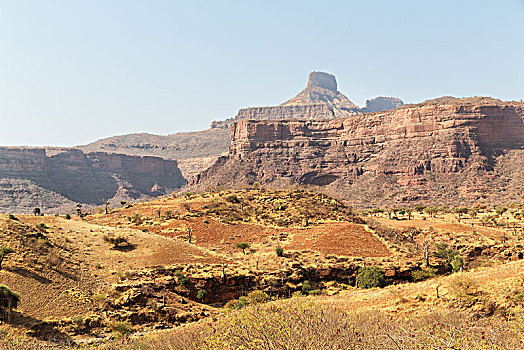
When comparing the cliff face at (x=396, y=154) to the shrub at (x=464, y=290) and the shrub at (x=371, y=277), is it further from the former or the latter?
the shrub at (x=464, y=290)

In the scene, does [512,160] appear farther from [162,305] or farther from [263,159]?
[162,305]

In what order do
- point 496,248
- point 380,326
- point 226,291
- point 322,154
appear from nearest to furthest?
1. point 380,326
2. point 226,291
3. point 496,248
4. point 322,154

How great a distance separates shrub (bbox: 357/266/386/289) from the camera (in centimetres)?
2867

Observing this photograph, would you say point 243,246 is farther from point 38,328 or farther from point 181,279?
point 38,328

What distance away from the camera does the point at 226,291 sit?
27.1 m

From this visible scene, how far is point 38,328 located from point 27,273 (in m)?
5.61

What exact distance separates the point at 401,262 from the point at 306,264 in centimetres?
853

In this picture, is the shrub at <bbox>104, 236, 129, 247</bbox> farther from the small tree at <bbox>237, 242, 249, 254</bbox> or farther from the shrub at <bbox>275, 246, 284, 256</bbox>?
the shrub at <bbox>275, 246, 284, 256</bbox>

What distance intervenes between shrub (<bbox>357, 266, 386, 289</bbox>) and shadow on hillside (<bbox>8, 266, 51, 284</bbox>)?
22342 mm

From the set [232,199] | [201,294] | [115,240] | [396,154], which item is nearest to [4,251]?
[115,240]

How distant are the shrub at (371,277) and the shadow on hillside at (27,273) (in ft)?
73.3

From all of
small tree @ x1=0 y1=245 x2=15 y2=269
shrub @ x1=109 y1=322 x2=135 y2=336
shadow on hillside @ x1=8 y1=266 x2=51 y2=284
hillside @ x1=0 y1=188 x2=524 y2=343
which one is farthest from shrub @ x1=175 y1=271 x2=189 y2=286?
small tree @ x1=0 y1=245 x2=15 y2=269

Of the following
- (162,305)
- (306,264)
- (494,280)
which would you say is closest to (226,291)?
(162,305)

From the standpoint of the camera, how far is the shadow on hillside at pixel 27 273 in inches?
878
